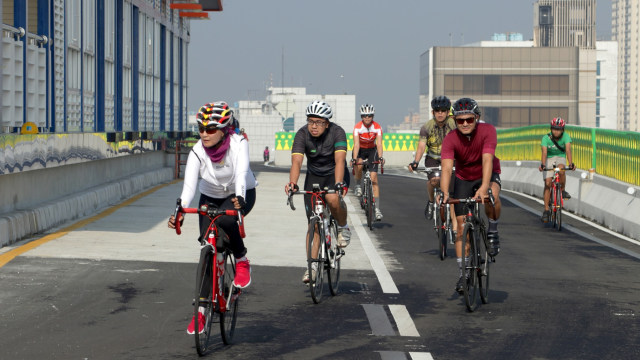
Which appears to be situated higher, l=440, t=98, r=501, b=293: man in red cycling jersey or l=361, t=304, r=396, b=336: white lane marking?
l=440, t=98, r=501, b=293: man in red cycling jersey

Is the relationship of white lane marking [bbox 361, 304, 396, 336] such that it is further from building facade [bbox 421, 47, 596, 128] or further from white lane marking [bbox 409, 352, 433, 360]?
building facade [bbox 421, 47, 596, 128]

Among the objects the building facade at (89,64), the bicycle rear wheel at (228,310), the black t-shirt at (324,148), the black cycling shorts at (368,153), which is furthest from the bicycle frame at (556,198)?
the bicycle rear wheel at (228,310)

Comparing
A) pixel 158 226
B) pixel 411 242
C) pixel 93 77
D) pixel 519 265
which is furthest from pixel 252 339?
pixel 93 77

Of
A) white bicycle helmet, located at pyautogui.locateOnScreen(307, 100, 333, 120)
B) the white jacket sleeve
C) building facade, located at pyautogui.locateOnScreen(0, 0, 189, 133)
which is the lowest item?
the white jacket sleeve

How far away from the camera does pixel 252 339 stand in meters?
8.59

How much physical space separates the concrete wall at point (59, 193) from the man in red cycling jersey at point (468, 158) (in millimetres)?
5869

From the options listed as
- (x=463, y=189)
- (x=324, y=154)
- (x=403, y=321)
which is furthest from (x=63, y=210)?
(x=403, y=321)

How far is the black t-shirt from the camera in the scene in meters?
11.3

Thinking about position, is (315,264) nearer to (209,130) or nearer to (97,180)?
(209,130)

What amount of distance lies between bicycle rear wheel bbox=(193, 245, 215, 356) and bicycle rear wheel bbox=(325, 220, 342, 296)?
2812mm

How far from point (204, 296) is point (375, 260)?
19.7 ft

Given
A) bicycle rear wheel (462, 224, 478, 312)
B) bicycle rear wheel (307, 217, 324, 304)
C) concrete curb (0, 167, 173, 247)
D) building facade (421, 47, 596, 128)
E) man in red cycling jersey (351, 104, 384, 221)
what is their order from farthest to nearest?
building facade (421, 47, 596, 128) → man in red cycling jersey (351, 104, 384, 221) → concrete curb (0, 167, 173, 247) → bicycle rear wheel (307, 217, 324, 304) → bicycle rear wheel (462, 224, 478, 312)

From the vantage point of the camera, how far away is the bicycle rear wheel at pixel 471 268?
1001cm

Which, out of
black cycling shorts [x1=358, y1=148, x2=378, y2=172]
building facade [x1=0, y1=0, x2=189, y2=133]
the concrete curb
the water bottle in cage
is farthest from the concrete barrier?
building facade [x1=0, y1=0, x2=189, y2=133]
